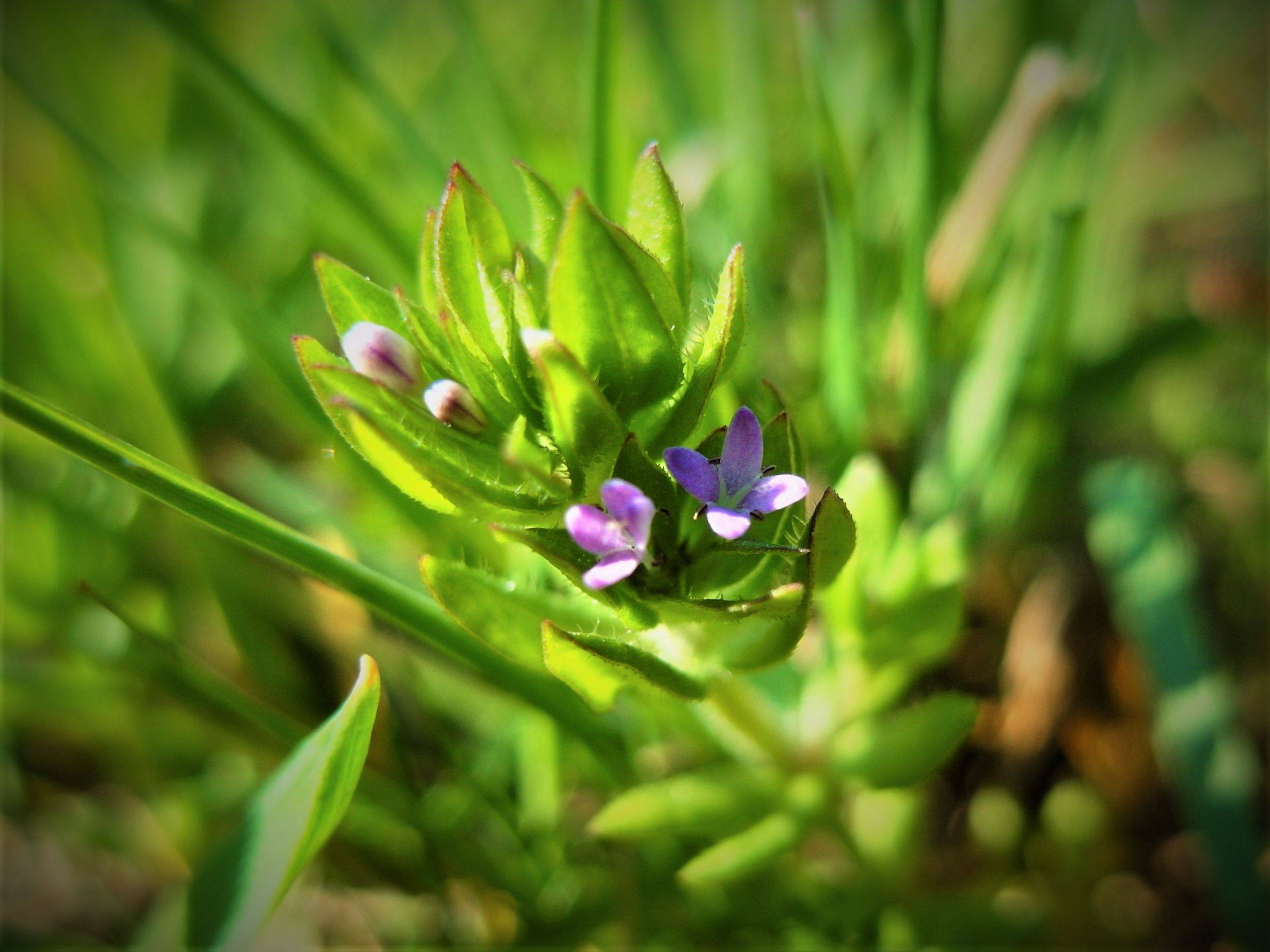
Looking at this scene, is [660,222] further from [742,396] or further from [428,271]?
[742,396]

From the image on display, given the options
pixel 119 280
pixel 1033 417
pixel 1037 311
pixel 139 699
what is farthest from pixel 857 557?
pixel 119 280

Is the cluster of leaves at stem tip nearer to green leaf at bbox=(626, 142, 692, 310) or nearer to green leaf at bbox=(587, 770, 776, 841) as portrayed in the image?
green leaf at bbox=(626, 142, 692, 310)

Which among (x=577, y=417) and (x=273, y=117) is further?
(x=273, y=117)

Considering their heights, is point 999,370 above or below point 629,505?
above

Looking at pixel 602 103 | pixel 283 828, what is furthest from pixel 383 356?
pixel 602 103

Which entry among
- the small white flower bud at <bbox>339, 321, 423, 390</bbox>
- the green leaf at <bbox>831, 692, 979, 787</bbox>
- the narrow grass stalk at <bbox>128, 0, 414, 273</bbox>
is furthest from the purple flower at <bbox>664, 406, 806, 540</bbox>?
the narrow grass stalk at <bbox>128, 0, 414, 273</bbox>

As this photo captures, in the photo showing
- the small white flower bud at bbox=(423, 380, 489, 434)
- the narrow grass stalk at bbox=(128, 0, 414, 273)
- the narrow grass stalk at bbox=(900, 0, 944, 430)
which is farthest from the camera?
the narrow grass stalk at bbox=(128, 0, 414, 273)

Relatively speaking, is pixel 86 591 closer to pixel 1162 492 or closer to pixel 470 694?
pixel 470 694
